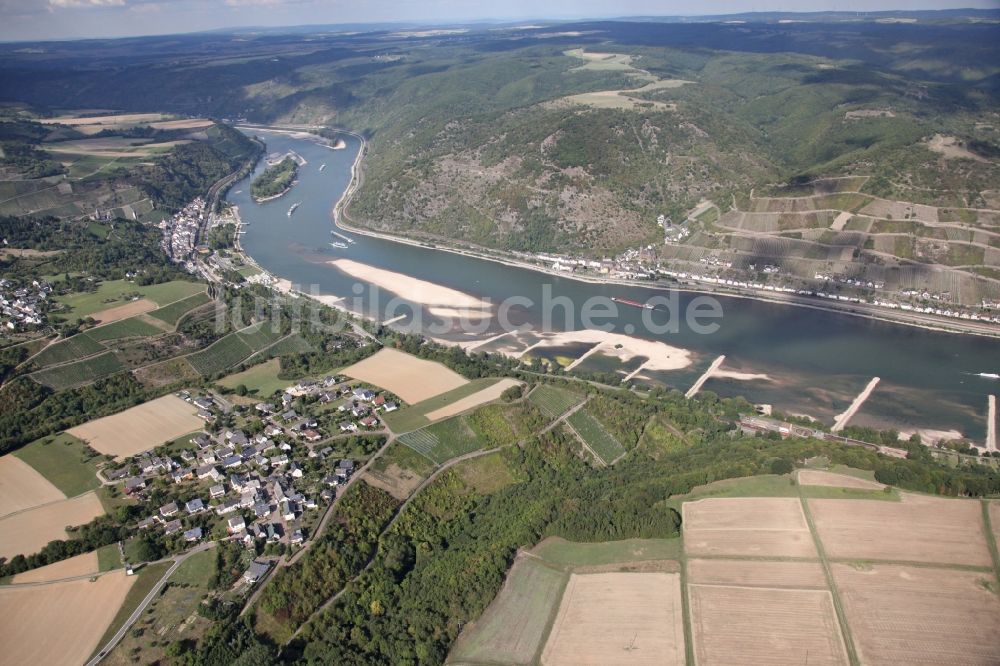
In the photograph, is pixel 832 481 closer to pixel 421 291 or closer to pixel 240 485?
pixel 240 485

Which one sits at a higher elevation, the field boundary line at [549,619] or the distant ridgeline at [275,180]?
the distant ridgeline at [275,180]

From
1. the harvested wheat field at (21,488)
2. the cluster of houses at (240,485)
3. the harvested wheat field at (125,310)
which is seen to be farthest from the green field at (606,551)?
the harvested wheat field at (125,310)

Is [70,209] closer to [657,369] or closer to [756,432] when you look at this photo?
[657,369]

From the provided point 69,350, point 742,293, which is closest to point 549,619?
point 69,350

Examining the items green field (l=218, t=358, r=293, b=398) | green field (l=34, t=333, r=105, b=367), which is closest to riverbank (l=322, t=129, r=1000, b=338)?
green field (l=218, t=358, r=293, b=398)

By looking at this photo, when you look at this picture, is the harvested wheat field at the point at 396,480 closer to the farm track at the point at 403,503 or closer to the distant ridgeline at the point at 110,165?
the farm track at the point at 403,503

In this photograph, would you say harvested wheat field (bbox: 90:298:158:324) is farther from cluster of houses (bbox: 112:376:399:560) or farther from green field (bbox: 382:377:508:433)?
green field (bbox: 382:377:508:433)

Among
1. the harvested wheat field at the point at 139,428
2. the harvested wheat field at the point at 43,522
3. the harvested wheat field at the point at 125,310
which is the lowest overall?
the harvested wheat field at the point at 43,522
